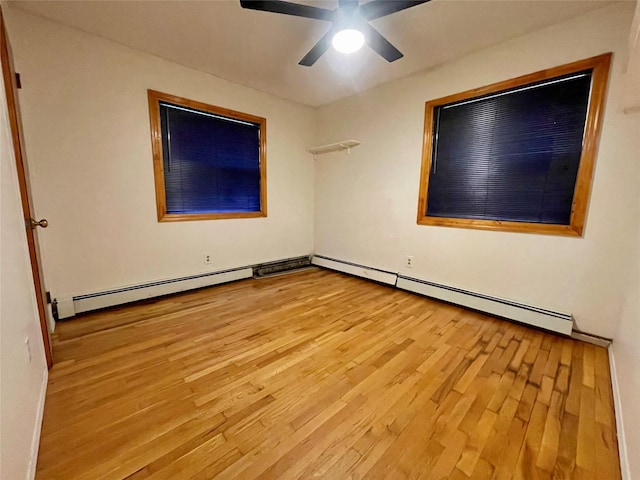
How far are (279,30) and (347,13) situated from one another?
32.4 inches

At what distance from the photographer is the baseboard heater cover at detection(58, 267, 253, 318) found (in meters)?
2.58

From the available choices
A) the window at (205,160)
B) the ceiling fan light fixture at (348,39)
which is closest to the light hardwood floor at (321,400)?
the window at (205,160)

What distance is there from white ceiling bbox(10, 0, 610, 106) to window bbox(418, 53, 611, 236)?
0.48 metres

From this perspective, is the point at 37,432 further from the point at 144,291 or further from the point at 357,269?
the point at 357,269

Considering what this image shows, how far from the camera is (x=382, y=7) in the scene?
70.6 inches

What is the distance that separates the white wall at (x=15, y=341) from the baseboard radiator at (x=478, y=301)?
10.6 feet

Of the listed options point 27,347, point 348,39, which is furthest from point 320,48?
point 27,347

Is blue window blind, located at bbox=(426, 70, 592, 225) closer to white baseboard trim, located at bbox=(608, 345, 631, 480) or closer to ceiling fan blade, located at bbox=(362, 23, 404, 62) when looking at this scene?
ceiling fan blade, located at bbox=(362, 23, 404, 62)

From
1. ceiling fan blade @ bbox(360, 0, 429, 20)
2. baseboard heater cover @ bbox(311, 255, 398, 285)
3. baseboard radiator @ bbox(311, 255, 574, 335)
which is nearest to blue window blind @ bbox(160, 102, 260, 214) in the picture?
baseboard heater cover @ bbox(311, 255, 398, 285)

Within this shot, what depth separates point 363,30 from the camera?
6.39ft

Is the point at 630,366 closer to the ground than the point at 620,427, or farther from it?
farther from it

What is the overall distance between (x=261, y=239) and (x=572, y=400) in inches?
138

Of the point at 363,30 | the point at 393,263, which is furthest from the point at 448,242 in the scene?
the point at 363,30

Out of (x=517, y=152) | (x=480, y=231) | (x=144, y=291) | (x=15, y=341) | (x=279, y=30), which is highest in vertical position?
(x=279, y=30)
